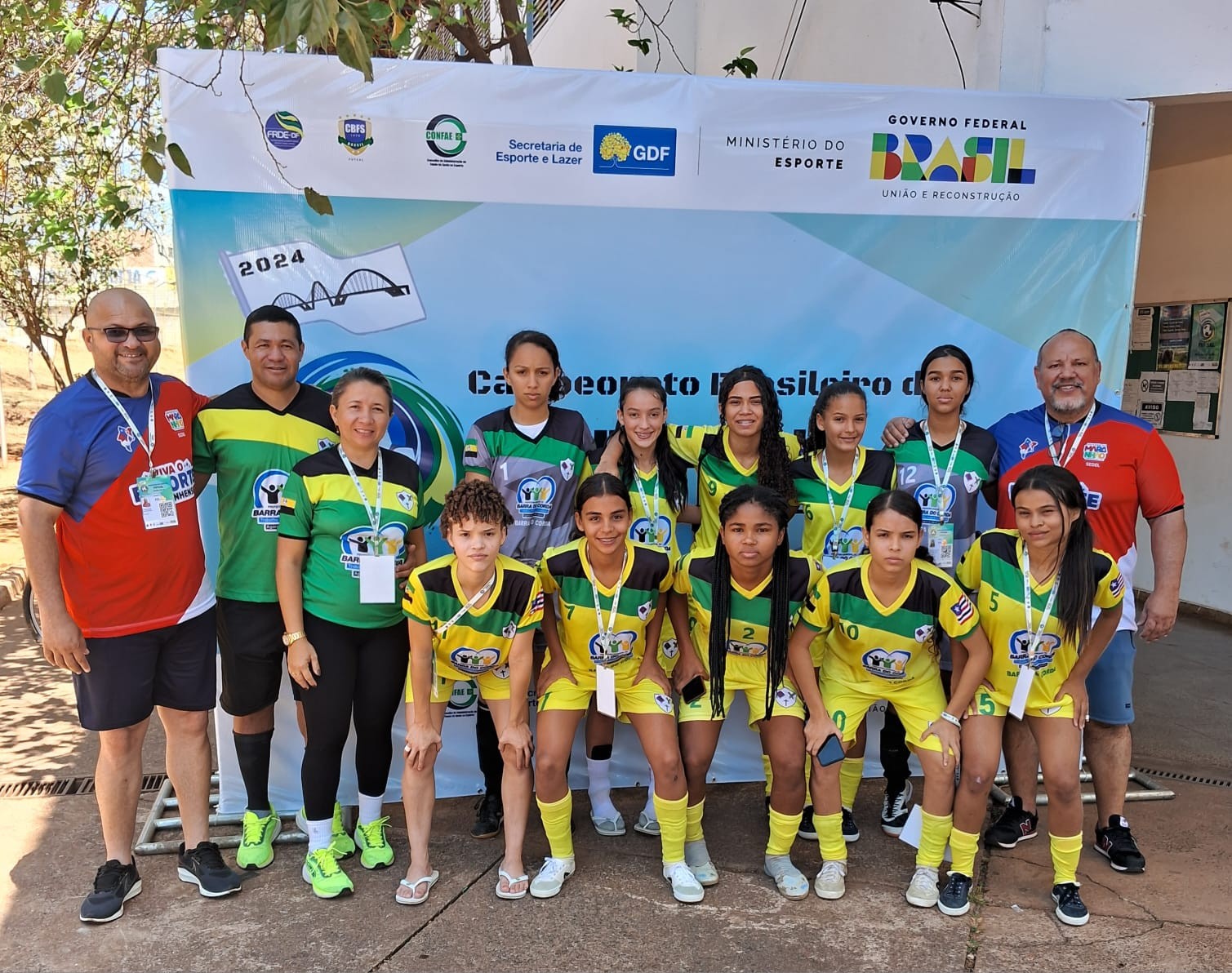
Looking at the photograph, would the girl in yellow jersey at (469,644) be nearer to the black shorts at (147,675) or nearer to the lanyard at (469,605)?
the lanyard at (469,605)

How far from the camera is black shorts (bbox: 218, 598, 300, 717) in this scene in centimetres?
325

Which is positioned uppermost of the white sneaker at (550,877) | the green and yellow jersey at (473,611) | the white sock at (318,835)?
the green and yellow jersey at (473,611)

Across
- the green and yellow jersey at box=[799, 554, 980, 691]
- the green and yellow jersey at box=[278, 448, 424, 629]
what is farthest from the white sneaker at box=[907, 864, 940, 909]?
the green and yellow jersey at box=[278, 448, 424, 629]

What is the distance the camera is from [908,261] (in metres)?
3.97

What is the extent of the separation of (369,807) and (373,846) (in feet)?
0.44

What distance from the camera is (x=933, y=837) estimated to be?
3.12m

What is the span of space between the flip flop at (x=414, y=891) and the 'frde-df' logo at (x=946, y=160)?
3.23 m

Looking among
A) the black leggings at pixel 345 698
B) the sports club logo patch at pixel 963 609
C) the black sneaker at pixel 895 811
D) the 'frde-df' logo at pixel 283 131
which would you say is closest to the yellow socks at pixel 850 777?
the black sneaker at pixel 895 811

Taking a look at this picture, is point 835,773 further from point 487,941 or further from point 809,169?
point 809,169

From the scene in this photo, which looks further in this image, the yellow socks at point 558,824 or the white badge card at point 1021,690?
the yellow socks at point 558,824

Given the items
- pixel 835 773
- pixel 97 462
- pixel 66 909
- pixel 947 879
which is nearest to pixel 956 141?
pixel 835 773

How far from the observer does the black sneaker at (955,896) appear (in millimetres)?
3027

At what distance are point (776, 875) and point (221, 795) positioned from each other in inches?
86.9

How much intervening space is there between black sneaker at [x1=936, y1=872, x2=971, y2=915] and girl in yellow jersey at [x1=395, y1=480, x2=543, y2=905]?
139cm
